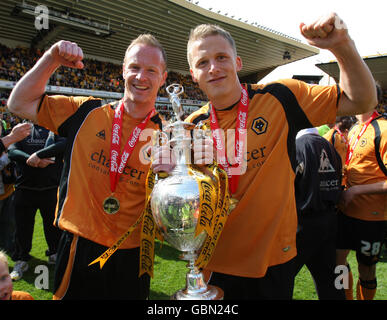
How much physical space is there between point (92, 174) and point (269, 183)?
0.95 m

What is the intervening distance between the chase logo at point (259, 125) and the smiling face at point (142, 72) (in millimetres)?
625

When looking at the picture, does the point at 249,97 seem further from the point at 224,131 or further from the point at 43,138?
the point at 43,138

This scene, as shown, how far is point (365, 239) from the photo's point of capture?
9.29 ft

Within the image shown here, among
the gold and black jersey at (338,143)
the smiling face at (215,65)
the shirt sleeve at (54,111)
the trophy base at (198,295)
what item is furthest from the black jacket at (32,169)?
the gold and black jersey at (338,143)

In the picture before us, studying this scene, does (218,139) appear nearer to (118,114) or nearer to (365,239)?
(118,114)

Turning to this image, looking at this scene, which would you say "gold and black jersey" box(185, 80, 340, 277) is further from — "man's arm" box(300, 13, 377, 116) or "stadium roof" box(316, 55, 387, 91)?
"stadium roof" box(316, 55, 387, 91)

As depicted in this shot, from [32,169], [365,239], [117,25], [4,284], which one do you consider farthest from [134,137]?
[117,25]

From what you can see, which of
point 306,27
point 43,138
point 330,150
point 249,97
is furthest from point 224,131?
point 43,138

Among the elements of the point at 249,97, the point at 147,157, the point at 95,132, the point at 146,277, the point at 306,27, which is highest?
the point at 306,27

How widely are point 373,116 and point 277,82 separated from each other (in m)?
2.08

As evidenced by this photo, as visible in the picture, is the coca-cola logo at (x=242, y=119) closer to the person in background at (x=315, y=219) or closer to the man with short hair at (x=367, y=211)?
the person in background at (x=315, y=219)

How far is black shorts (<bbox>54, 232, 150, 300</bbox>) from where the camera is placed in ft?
5.09
